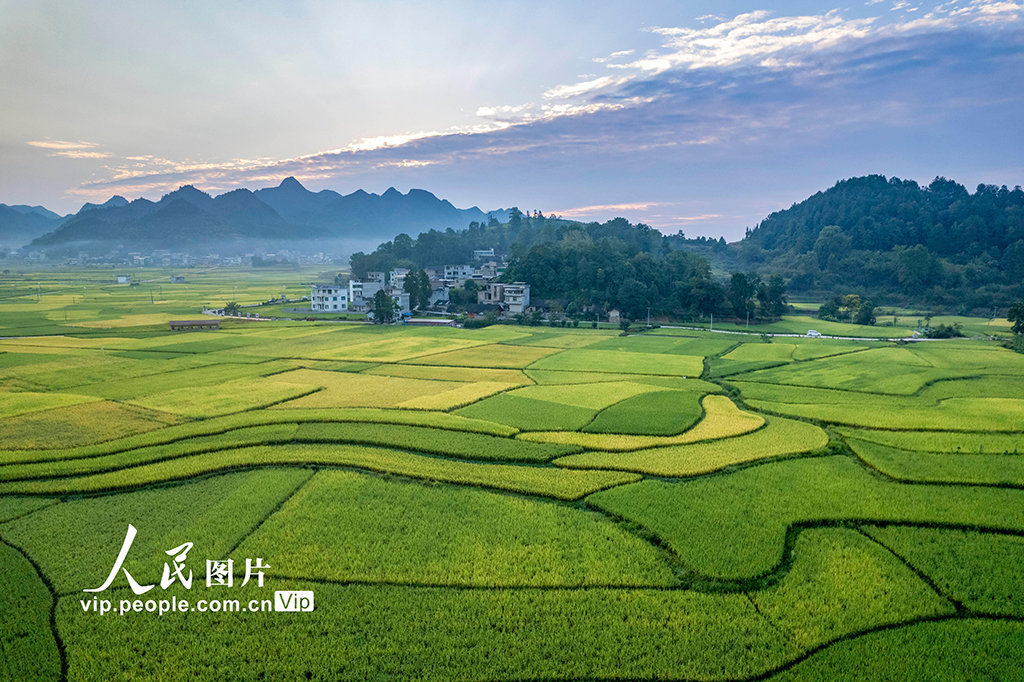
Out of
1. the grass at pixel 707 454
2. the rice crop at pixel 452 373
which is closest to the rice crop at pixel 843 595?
the grass at pixel 707 454

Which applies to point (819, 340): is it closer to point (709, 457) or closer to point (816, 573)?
point (709, 457)

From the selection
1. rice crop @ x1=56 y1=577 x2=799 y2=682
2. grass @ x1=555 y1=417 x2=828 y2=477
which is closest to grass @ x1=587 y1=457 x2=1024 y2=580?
grass @ x1=555 y1=417 x2=828 y2=477

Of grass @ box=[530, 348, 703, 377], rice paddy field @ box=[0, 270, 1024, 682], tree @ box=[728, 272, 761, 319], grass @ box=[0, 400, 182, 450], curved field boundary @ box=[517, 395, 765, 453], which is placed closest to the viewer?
rice paddy field @ box=[0, 270, 1024, 682]

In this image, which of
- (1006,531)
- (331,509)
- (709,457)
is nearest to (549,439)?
(709,457)

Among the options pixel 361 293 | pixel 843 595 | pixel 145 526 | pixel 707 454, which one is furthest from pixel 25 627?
pixel 361 293

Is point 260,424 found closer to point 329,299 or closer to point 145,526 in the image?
point 145,526

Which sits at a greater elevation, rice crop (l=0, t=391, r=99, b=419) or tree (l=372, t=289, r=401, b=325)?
tree (l=372, t=289, r=401, b=325)

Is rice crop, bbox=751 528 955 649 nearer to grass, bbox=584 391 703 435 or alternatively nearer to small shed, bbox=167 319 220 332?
grass, bbox=584 391 703 435
